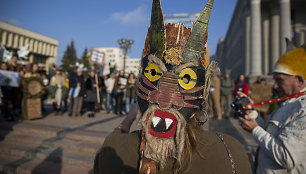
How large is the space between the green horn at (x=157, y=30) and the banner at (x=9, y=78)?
7220 mm

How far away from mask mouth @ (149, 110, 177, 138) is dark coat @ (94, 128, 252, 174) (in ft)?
0.60

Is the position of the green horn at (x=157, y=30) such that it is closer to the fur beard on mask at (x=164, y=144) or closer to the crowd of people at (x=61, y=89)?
the fur beard on mask at (x=164, y=144)

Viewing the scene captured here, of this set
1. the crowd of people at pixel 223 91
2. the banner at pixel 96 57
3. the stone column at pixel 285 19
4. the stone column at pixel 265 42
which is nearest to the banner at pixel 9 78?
the banner at pixel 96 57

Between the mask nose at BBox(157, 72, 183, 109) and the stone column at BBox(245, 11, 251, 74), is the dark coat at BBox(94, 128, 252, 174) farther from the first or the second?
the stone column at BBox(245, 11, 251, 74)

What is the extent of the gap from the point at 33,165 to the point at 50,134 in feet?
4.23

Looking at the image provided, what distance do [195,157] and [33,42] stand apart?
71.9m

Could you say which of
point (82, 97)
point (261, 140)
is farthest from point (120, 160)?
point (82, 97)

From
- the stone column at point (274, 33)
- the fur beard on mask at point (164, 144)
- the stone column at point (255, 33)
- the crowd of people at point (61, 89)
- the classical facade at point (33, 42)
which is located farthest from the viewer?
the classical facade at point (33, 42)

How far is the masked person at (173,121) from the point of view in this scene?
46.3 inches

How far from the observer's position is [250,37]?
24.1 m

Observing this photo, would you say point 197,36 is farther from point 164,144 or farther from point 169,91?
point 164,144

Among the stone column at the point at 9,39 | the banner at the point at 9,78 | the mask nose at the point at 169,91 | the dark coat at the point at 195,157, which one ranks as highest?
the stone column at the point at 9,39

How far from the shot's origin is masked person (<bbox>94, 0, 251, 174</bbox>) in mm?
1176

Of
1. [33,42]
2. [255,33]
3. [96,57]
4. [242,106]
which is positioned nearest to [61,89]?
[96,57]
